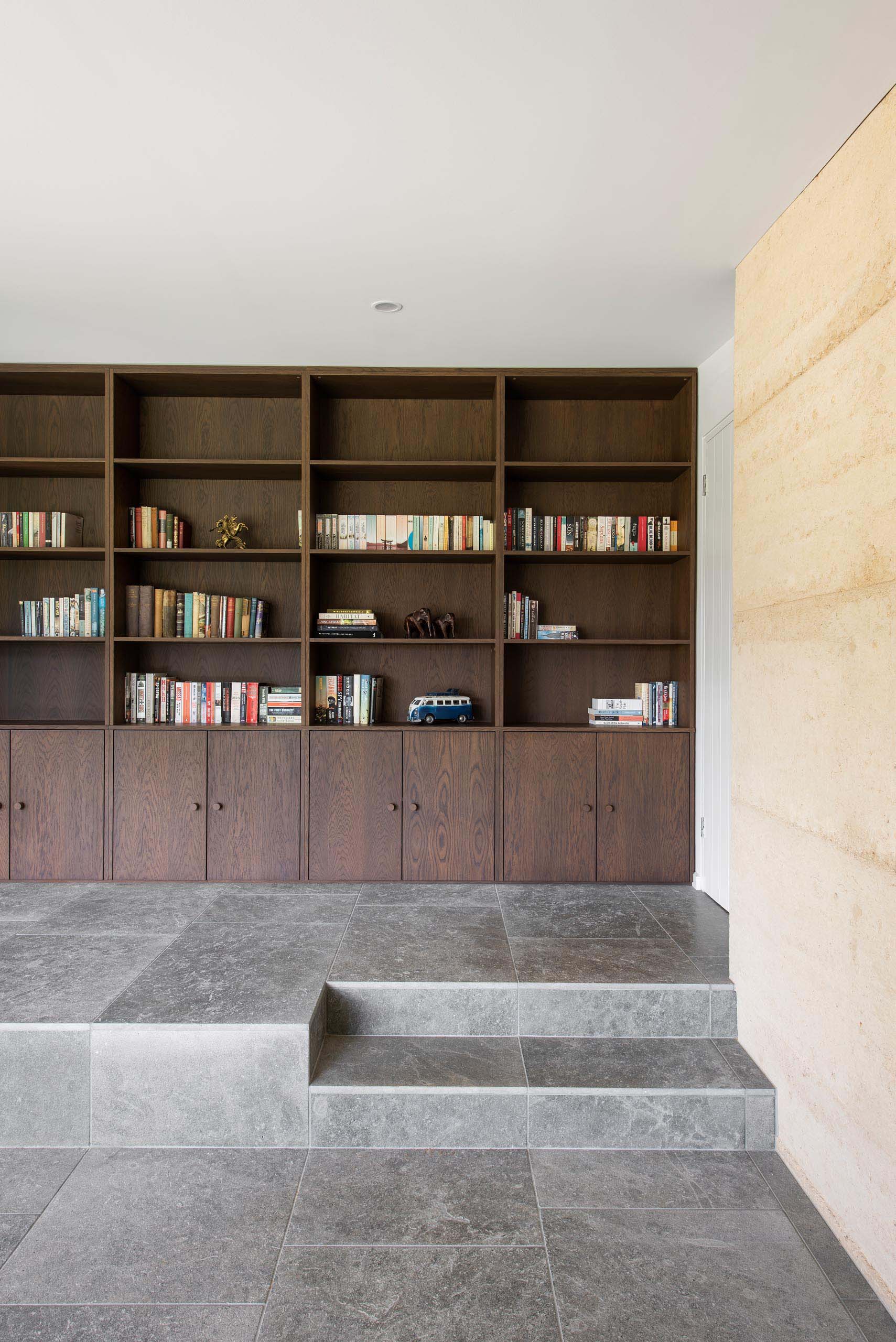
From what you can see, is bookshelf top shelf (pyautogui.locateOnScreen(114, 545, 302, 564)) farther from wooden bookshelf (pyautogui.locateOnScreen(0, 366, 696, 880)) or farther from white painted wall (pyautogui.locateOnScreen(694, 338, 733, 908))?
white painted wall (pyautogui.locateOnScreen(694, 338, 733, 908))

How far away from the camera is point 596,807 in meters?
3.93

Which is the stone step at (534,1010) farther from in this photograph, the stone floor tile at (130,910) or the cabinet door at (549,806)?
the cabinet door at (549,806)

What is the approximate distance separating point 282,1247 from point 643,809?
249 cm

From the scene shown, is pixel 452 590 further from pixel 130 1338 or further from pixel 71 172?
pixel 130 1338

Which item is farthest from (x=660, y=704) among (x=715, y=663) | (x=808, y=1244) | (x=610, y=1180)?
(x=808, y=1244)

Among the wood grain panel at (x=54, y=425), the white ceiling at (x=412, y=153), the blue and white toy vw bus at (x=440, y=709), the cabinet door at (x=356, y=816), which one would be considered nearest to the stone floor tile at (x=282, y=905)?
the cabinet door at (x=356, y=816)

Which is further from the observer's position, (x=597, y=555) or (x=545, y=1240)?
(x=597, y=555)

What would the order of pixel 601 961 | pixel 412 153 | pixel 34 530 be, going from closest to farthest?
pixel 412 153 < pixel 601 961 < pixel 34 530

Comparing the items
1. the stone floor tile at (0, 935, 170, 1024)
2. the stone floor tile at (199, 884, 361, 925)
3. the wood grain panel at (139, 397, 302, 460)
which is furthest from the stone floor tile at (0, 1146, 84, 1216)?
the wood grain panel at (139, 397, 302, 460)

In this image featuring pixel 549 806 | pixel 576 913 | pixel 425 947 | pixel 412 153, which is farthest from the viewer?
pixel 549 806

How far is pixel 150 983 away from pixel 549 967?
52.0 inches

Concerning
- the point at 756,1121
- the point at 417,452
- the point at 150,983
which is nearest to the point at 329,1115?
the point at 150,983

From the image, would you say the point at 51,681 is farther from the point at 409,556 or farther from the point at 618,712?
the point at 618,712

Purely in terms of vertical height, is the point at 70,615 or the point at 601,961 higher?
the point at 70,615
